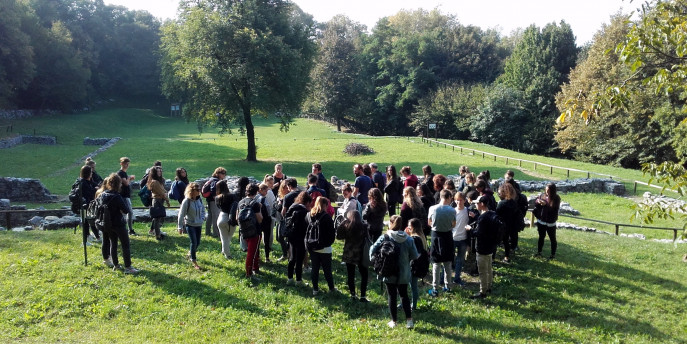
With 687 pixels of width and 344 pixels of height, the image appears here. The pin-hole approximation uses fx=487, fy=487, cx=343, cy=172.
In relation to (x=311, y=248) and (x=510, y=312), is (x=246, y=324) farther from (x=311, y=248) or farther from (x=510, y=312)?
(x=510, y=312)

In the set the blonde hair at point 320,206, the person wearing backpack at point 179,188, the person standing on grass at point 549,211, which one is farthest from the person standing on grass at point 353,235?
the person wearing backpack at point 179,188

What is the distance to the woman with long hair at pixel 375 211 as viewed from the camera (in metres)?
9.23

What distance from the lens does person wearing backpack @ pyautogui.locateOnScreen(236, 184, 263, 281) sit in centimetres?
924

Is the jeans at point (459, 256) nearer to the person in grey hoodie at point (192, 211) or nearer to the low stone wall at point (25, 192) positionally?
the person in grey hoodie at point (192, 211)

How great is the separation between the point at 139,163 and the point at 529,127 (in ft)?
128

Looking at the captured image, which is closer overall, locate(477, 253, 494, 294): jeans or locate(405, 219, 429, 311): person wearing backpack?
locate(405, 219, 429, 311): person wearing backpack

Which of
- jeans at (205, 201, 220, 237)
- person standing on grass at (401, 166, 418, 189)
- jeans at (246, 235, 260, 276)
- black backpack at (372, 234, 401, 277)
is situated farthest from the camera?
person standing on grass at (401, 166, 418, 189)

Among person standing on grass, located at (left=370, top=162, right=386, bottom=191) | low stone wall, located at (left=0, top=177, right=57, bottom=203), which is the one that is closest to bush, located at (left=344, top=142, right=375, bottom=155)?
low stone wall, located at (left=0, top=177, right=57, bottom=203)

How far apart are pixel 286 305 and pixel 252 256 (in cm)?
150

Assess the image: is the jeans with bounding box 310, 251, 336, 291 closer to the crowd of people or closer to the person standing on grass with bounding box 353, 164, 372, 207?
the crowd of people

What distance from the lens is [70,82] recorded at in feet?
188

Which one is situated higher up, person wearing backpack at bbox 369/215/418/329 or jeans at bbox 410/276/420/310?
person wearing backpack at bbox 369/215/418/329

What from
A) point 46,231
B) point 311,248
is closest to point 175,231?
point 46,231

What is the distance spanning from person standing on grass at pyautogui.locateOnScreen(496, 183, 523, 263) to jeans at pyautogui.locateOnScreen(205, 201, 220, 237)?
6603mm
